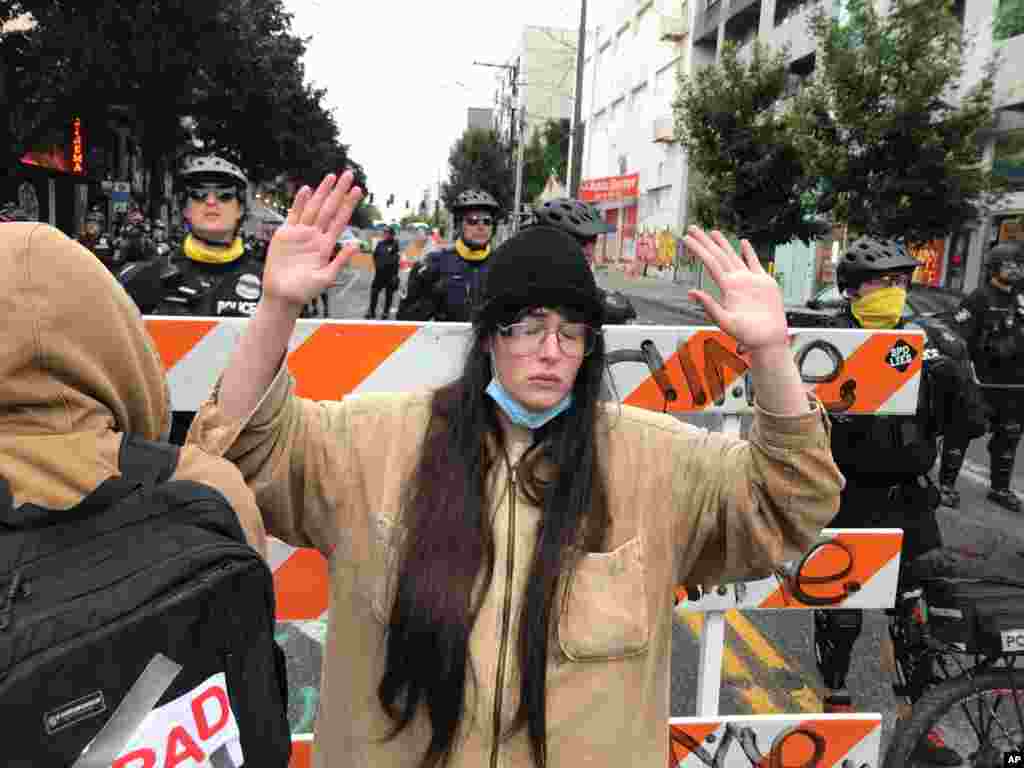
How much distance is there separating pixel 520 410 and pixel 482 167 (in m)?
65.3

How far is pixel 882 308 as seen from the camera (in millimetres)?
3852

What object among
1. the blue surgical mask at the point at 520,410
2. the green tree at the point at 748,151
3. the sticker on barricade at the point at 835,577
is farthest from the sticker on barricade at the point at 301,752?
the green tree at the point at 748,151

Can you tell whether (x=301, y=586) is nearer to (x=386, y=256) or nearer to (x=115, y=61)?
(x=386, y=256)

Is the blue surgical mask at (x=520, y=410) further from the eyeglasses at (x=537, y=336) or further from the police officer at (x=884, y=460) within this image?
the police officer at (x=884, y=460)

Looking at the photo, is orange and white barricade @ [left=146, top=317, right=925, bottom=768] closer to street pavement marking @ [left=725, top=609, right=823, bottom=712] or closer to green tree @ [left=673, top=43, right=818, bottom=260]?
street pavement marking @ [left=725, top=609, right=823, bottom=712]

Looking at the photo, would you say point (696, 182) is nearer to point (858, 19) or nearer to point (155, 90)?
point (858, 19)

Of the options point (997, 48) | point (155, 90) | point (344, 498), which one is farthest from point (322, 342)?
point (997, 48)

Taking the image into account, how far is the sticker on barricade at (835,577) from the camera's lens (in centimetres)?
297

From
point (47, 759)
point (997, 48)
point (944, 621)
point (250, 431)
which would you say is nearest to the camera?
point (47, 759)

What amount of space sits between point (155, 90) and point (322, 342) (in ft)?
63.2

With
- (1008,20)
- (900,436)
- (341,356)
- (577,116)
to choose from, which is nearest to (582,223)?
(900,436)

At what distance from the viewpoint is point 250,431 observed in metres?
1.68

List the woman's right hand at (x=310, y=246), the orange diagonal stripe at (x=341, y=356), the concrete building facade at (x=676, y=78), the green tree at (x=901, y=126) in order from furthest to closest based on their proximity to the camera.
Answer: the concrete building facade at (x=676, y=78) → the green tree at (x=901, y=126) → the orange diagonal stripe at (x=341, y=356) → the woman's right hand at (x=310, y=246)

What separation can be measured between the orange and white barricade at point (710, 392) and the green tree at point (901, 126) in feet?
49.7
